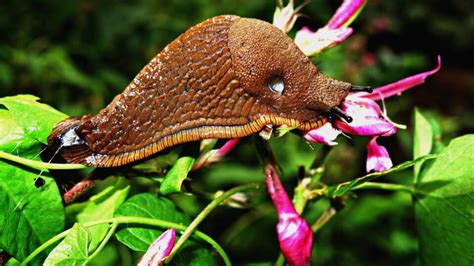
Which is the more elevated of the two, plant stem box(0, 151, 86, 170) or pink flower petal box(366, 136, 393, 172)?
plant stem box(0, 151, 86, 170)

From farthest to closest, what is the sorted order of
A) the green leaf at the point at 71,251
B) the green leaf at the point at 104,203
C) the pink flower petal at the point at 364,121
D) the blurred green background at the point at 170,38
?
the blurred green background at the point at 170,38
the green leaf at the point at 104,203
the pink flower petal at the point at 364,121
the green leaf at the point at 71,251

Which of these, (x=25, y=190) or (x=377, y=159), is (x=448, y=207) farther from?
(x=25, y=190)

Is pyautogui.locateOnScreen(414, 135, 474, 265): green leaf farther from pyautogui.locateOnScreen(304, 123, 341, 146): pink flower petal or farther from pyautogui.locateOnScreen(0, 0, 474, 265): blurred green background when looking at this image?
pyautogui.locateOnScreen(0, 0, 474, 265): blurred green background

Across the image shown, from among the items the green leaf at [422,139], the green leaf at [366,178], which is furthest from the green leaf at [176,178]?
the green leaf at [422,139]

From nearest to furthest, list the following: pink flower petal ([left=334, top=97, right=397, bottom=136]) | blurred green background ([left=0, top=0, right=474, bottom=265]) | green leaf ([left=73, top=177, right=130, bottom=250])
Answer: pink flower petal ([left=334, top=97, right=397, bottom=136])
green leaf ([left=73, top=177, right=130, bottom=250])
blurred green background ([left=0, top=0, right=474, bottom=265])

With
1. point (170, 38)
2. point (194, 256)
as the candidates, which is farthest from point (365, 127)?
point (170, 38)

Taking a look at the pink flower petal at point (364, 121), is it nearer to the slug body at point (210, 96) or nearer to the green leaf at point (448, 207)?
the slug body at point (210, 96)

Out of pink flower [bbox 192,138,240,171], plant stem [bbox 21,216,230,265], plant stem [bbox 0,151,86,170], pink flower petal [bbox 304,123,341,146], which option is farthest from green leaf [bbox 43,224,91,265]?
pink flower petal [bbox 304,123,341,146]
